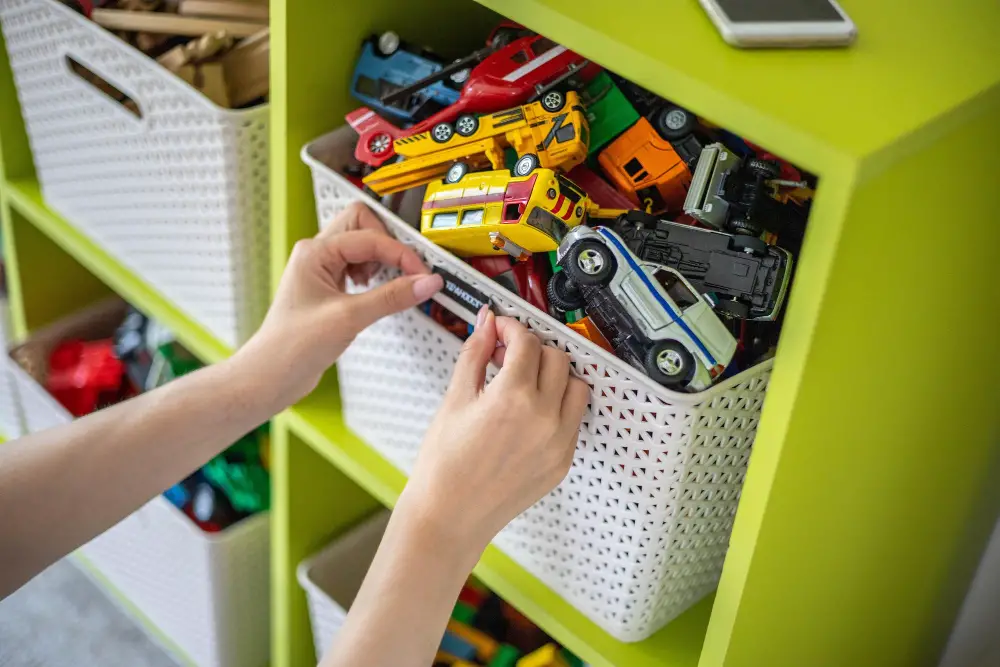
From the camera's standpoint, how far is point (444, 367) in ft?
2.70

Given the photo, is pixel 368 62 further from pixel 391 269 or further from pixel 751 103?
pixel 751 103

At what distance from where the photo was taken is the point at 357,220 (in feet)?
2.64

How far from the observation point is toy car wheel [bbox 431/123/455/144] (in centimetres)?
78

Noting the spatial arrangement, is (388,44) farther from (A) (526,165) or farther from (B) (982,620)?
(B) (982,620)

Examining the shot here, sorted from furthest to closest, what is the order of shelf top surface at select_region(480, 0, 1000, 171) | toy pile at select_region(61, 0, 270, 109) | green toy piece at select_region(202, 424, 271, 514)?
green toy piece at select_region(202, 424, 271, 514) → toy pile at select_region(61, 0, 270, 109) → shelf top surface at select_region(480, 0, 1000, 171)

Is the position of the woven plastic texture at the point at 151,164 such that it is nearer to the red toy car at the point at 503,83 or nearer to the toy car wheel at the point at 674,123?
the red toy car at the point at 503,83

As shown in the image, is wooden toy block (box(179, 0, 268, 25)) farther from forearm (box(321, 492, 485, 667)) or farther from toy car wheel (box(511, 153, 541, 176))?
forearm (box(321, 492, 485, 667))

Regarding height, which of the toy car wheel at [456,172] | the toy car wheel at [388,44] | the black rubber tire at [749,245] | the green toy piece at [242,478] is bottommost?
the green toy piece at [242,478]

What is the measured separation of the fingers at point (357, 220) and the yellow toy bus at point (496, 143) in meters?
0.02

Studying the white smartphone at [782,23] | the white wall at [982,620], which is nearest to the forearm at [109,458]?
the white smartphone at [782,23]

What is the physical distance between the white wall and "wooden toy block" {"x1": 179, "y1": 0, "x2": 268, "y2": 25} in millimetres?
881

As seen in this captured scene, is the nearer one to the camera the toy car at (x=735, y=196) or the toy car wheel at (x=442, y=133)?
the toy car at (x=735, y=196)

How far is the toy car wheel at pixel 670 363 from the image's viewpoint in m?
0.64

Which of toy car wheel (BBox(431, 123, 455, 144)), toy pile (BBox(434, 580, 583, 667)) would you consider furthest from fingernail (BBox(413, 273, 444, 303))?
toy pile (BBox(434, 580, 583, 667))
